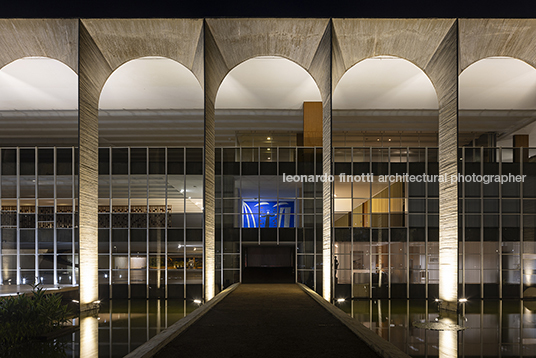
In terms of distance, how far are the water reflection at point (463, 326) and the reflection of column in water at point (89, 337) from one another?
20.8ft

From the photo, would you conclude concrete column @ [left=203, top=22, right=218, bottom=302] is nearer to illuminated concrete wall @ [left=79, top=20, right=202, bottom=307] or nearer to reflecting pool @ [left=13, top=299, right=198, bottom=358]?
illuminated concrete wall @ [left=79, top=20, right=202, bottom=307]

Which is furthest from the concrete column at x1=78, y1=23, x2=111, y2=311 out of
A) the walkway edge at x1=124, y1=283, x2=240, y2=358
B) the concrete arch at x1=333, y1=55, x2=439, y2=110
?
the concrete arch at x1=333, y1=55, x2=439, y2=110

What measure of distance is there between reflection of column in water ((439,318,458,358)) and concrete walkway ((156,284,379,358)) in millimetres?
2075

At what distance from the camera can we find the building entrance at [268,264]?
21.8 meters

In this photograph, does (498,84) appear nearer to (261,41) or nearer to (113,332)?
A: (261,41)

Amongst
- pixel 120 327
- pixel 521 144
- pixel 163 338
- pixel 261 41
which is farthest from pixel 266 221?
pixel 521 144

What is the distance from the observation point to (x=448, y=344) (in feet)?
31.6

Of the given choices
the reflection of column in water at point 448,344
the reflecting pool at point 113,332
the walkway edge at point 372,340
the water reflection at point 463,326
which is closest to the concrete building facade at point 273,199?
the water reflection at point 463,326

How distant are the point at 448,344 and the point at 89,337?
823 centimetres

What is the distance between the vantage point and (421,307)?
57.3 ft

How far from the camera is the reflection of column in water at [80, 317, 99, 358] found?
29.0 feet

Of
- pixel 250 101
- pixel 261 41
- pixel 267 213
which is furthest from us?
pixel 267 213
